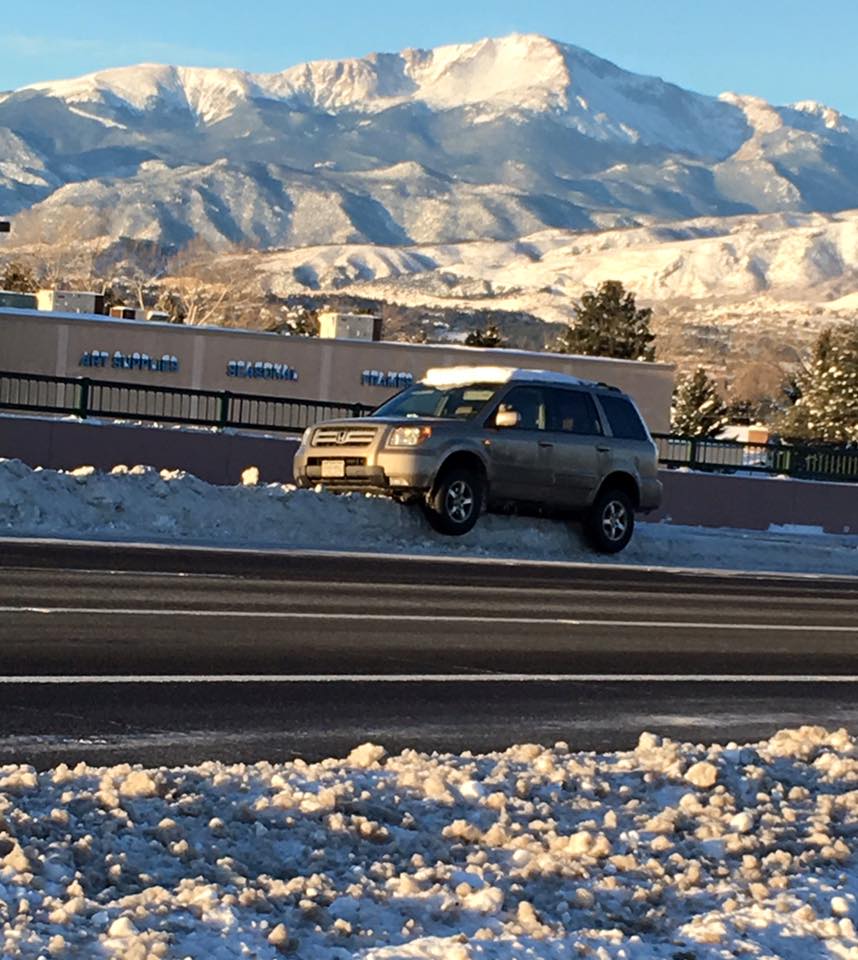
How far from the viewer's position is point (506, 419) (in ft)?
75.3

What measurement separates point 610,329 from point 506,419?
8760cm

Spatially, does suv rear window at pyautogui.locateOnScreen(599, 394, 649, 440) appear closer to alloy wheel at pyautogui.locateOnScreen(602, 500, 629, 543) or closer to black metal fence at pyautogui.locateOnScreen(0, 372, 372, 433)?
alloy wheel at pyautogui.locateOnScreen(602, 500, 629, 543)

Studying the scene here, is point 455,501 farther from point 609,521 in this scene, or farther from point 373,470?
point 609,521

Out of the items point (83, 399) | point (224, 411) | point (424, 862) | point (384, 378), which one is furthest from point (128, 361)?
point (424, 862)

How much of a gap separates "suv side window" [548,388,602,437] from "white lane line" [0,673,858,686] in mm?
10597

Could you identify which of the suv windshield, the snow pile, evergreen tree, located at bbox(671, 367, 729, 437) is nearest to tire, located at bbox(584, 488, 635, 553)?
the suv windshield

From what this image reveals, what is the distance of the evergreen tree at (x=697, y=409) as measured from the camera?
309ft

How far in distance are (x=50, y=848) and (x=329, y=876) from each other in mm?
872

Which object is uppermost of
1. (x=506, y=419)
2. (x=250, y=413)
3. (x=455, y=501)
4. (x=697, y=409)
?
(x=697, y=409)

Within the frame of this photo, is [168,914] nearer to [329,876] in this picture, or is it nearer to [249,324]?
[329,876]

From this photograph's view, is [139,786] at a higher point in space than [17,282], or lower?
lower

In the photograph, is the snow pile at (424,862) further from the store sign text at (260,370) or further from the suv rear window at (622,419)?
the store sign text at (260,370)

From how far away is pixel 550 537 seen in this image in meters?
24.8

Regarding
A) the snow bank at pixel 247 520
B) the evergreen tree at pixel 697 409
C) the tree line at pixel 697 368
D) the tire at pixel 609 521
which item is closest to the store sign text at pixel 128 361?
the tree line at pixel 697 368
